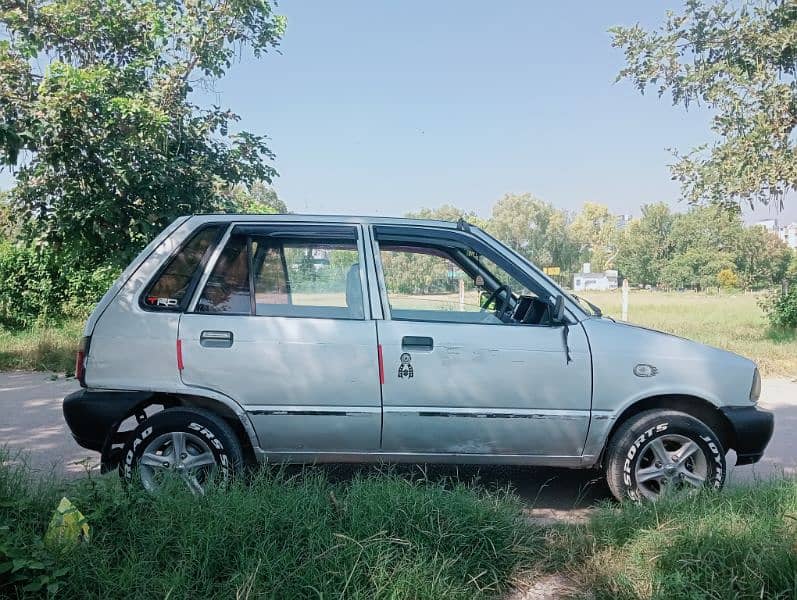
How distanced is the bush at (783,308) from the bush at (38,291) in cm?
1573

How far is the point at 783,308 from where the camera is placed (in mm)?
14859

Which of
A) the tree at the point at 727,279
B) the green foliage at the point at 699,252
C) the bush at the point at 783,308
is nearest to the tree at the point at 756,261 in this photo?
the green foliage at the point at 699,252

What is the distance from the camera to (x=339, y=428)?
13.2ft

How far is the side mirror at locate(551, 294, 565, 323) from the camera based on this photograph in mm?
3971

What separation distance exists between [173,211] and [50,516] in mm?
6590

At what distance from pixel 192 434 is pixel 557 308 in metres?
2.45

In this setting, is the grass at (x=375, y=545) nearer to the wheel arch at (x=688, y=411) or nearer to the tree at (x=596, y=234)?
the wheel arch at (x=688, y=411)

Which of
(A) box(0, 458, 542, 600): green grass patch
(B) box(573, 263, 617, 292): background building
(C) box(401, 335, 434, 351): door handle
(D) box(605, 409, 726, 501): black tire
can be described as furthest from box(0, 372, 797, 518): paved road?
(B) box(573, 263, 617, 292): background building

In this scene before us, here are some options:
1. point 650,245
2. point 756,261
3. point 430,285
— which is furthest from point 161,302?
point 650,245

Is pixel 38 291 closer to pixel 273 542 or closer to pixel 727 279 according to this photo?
pixel 273 542

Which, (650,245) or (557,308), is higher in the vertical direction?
(650,245)

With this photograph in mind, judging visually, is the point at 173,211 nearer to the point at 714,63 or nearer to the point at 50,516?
the point at 50,516

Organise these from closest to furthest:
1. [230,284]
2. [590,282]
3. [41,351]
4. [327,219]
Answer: [230,284]
[327,219]
[41,351]
[590,282]

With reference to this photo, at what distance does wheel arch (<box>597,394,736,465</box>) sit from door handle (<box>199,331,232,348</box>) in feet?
8.37
